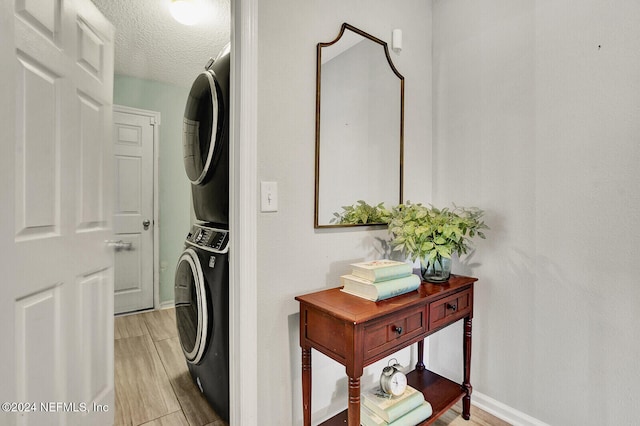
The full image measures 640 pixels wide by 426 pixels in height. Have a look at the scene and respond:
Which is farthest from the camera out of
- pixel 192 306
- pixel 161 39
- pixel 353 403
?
pixel 161 39

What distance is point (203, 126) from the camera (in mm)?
A: 1814

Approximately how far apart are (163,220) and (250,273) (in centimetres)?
179

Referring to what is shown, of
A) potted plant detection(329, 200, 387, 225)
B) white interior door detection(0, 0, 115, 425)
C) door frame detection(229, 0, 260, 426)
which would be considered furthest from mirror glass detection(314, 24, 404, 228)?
white interior door detection(0, 0, 115, 425)

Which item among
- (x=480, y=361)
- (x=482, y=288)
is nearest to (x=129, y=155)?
(x=482, y=288)

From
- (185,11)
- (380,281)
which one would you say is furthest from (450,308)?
(185,11)

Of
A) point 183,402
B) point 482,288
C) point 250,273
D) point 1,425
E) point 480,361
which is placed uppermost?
point 250,273

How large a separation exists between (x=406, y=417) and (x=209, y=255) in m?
1.20

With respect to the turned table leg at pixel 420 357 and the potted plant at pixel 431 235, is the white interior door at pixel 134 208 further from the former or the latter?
the turned table leg at pixel 420 357

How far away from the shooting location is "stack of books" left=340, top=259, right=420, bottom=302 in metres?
1.26

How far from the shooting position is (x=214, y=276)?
1612 mm

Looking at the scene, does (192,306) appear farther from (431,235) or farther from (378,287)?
(431,235)

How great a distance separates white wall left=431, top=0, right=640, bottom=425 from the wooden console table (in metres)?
0.26

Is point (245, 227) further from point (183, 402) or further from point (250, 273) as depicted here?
point (183, 402)

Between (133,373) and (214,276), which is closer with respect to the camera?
(214,276)
